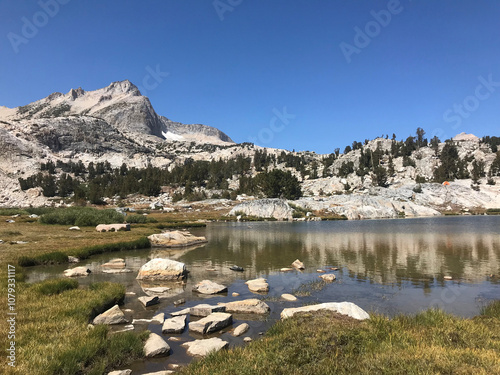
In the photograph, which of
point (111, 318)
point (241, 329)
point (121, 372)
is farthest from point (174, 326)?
point (121, 372)

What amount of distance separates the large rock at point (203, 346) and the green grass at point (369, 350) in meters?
1.50

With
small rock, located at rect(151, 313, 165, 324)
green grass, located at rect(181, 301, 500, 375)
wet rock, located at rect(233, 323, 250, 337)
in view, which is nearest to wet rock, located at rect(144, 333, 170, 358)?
green grass, located at rect(181, 301, 500, 375)

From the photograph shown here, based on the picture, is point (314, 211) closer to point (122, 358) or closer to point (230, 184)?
point (230, 184)

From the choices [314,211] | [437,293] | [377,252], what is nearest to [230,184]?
[314,211]

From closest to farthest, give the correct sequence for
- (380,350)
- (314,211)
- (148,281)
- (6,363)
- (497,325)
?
(6,363) < (380,350) < (497,325) < (148,281) < (314,211)

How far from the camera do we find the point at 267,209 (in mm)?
119000

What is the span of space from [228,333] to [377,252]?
97.5 ft

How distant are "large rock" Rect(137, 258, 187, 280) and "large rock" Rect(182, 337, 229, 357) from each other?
1292 cm

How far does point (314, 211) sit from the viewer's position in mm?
124688

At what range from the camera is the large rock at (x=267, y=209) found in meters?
117

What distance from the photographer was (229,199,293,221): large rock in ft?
384

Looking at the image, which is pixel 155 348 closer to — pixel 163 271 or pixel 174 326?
pixel 174 326

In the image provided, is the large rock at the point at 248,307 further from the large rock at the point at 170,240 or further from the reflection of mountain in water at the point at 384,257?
the large rock at the point at 170,240

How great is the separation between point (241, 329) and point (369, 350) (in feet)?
19.8
